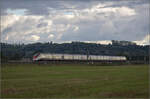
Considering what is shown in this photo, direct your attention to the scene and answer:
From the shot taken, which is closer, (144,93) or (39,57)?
(144,93)

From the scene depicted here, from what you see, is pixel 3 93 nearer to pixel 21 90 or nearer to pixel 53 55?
pixel 21 90

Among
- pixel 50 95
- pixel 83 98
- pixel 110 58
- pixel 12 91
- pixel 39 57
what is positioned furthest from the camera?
pixel 110 58

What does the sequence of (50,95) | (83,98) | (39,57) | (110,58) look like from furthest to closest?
(110,58)
(39,57)
(50,95)
(83,98)

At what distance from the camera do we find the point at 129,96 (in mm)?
23938

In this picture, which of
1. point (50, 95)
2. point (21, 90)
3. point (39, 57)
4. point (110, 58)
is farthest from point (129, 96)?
point (110, 58)

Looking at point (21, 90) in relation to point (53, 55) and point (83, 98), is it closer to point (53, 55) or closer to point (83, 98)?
point (83, 98)

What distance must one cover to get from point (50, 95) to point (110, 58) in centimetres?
11654

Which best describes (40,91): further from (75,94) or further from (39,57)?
(39,57)

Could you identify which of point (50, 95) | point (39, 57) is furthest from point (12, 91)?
point (39, 57)

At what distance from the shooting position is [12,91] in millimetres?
26859

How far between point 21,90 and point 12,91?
1.00 meters

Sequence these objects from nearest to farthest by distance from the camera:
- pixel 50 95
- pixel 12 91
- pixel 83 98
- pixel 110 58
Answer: pixel 83 98
pixel 50 95
pixel 12 91
pixel 110 58

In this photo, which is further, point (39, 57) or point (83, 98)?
point (39, 57)

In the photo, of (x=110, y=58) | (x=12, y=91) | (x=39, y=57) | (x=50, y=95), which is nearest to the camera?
(x=50, y=95)
